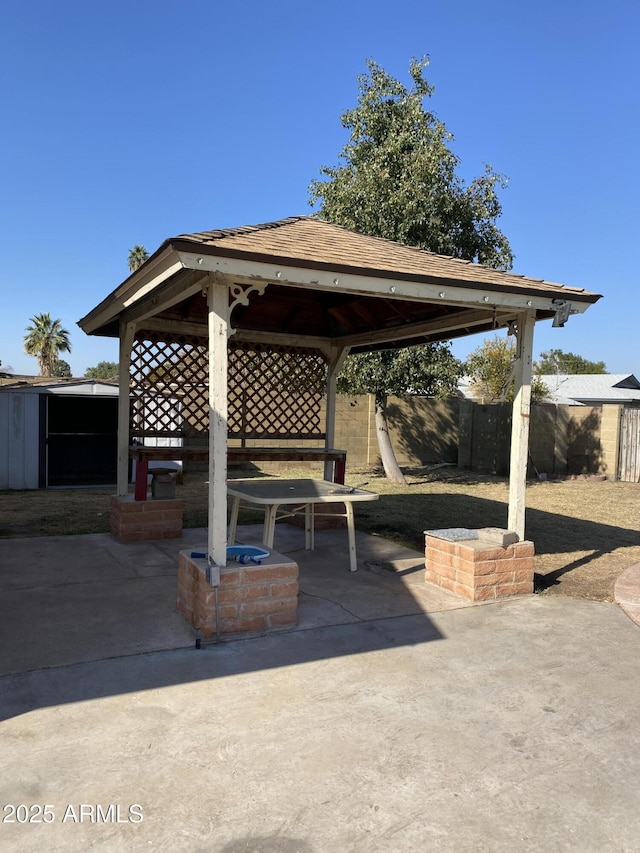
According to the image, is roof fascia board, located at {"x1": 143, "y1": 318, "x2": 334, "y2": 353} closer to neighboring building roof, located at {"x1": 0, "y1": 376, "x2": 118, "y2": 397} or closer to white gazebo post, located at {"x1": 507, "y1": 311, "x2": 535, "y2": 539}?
white gazebo post, located at {"x1": 507, "y1": 311, "x2": 535, "y2": 539}

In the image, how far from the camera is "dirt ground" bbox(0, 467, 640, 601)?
5895 mm

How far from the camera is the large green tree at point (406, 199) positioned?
10.8 m

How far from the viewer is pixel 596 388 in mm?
32781

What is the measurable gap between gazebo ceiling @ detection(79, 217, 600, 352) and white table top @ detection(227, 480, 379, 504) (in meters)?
1.48

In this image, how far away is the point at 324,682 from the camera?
316 cm

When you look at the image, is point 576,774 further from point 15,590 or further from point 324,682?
point 15,590

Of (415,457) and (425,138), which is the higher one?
(425,138)

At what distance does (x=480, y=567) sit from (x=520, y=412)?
47.7 inches

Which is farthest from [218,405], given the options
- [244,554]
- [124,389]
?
[124,389]

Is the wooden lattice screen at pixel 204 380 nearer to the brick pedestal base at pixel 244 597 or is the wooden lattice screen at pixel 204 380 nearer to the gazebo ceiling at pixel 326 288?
the gazebo ceiling at pixel 326 288

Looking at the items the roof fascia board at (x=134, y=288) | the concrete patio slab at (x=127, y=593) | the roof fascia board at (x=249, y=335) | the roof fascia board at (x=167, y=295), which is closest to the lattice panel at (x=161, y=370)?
the roof fascia board at (x=249, y=335)

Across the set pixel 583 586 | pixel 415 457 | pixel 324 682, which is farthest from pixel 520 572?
pixel 415 457

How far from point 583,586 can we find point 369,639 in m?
2.30

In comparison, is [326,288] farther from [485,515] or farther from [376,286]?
[485,515]
